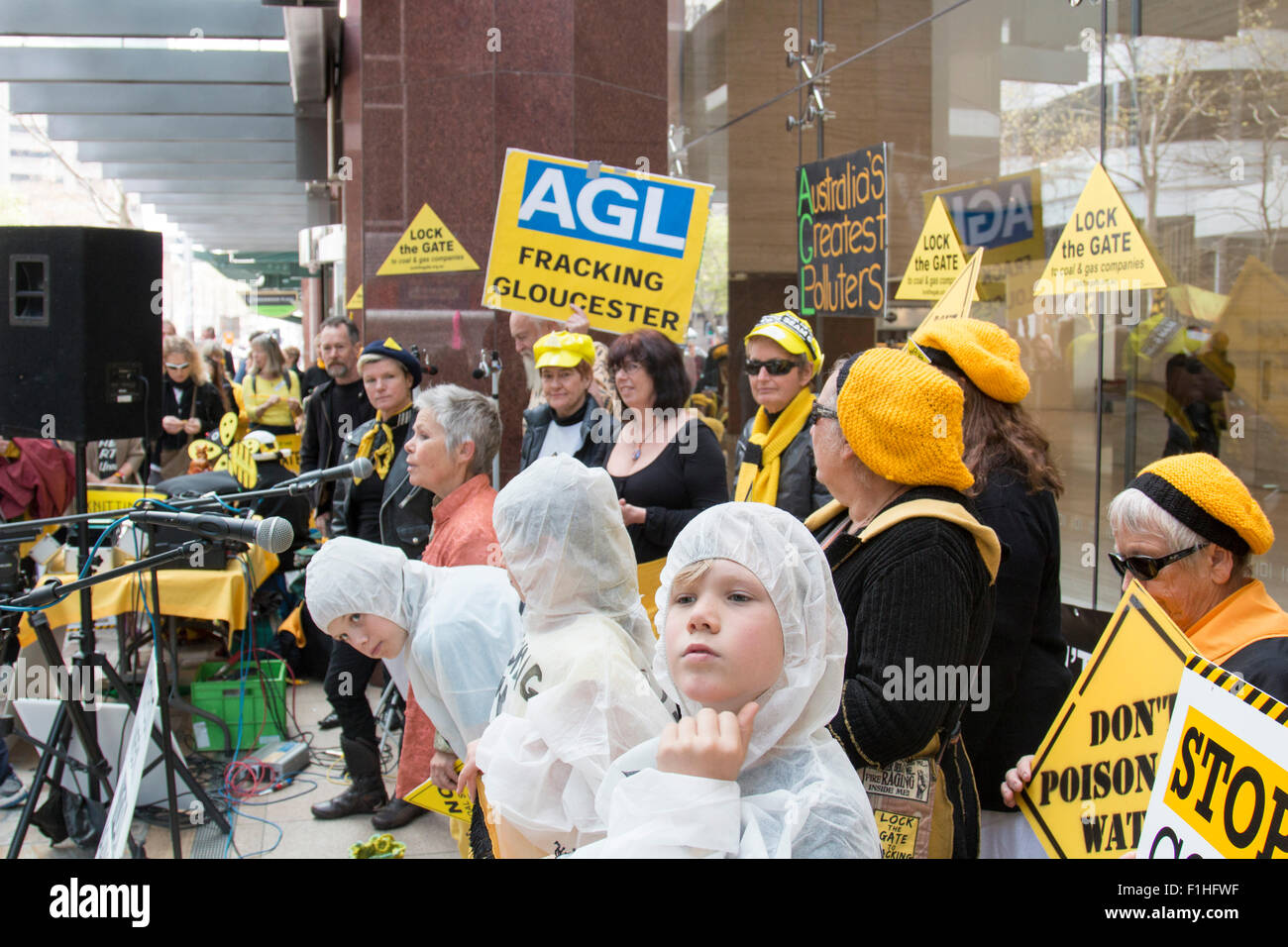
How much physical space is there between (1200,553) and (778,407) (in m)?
1.87

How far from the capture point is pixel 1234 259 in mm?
4738

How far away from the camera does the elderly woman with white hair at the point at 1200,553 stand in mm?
2369

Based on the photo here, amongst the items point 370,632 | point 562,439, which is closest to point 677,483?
point 562,439

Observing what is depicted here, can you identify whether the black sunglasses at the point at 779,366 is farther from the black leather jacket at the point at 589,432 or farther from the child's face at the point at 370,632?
the child's face at the point at 370,632

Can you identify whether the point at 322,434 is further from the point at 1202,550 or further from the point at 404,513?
the point at 1202,550

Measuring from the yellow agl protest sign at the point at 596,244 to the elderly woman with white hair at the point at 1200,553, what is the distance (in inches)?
118

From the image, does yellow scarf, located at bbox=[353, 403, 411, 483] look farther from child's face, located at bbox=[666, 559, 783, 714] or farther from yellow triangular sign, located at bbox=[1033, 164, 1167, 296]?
child's face, located at bbox=[666, 559, 783, 714]

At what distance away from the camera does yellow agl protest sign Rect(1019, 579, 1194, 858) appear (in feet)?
6.51

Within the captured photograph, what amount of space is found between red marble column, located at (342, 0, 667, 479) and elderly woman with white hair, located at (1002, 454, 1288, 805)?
4986 millimetres

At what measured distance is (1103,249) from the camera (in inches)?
190

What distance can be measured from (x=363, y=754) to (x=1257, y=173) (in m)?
4.61

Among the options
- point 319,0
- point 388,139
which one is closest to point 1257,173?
point 388,139

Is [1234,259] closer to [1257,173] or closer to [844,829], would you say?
[1257,173]

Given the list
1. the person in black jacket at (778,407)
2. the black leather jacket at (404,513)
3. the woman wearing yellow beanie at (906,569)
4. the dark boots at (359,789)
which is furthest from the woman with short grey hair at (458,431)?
the woman wearing yellow beanie at (906,569)
